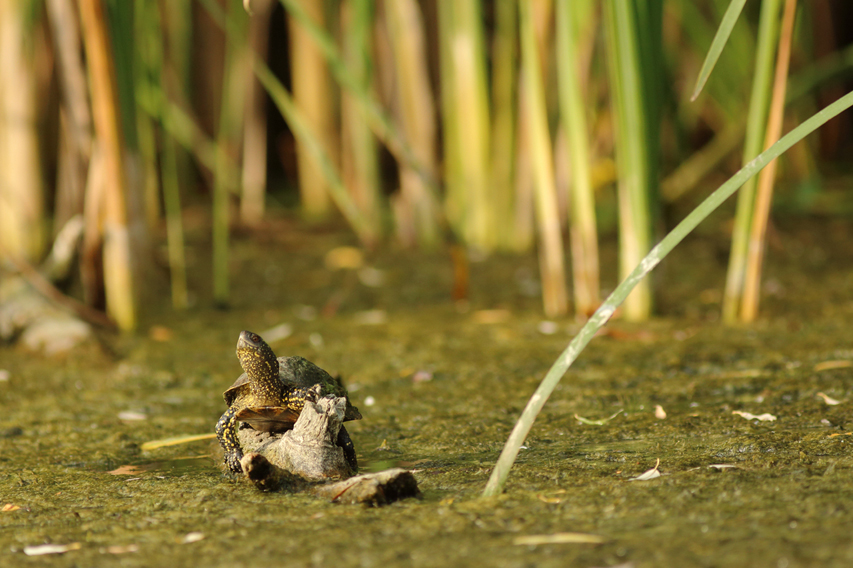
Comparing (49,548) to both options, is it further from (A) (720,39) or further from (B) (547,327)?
(B) (547,327)

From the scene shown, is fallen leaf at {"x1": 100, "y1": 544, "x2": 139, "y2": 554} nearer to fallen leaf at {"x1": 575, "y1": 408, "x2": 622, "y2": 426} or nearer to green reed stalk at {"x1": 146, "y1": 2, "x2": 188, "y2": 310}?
fallen leaf at {"x1": 575, "y1": 408, "x2": 622, "y2": 426}

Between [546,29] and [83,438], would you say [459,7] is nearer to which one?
[546,29]

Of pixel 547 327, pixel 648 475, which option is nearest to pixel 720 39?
pixel 648 475

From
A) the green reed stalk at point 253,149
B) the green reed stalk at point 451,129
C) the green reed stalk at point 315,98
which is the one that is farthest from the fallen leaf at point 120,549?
the green reed stalk at point 315,98

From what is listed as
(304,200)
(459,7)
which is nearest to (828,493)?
(459,7)

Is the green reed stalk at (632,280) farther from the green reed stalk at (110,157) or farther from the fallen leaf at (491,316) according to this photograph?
the green reed stalk at (110,157)
